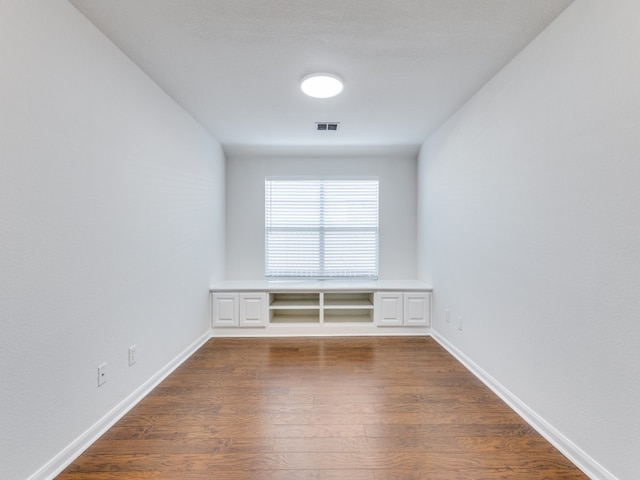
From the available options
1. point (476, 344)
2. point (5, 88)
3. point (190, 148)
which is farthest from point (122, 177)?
point (476, 344)

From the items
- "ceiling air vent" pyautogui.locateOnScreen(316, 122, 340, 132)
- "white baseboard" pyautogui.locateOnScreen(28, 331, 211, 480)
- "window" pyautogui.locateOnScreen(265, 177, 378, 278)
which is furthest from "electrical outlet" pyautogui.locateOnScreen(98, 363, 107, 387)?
"ceiling air vent" pyautogui.locateOnScreen(316, 122, 340, 132)

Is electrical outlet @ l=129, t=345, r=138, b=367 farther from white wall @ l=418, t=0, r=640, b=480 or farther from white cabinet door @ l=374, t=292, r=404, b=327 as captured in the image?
white wall @ l=418, t=0, r=640, b=480

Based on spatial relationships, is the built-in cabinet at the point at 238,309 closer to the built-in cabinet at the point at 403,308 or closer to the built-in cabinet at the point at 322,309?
the built-in cabinet at the point at 322,309

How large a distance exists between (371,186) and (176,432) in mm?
3547

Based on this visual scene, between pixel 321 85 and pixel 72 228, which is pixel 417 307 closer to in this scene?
pixel 321 85

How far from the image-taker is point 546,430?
180 cm

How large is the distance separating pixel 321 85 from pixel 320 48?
0.40 metres

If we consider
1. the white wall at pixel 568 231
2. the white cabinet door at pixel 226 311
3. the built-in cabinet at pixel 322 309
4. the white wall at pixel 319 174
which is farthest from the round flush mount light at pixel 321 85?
the white cabinet door at pixel 226 311

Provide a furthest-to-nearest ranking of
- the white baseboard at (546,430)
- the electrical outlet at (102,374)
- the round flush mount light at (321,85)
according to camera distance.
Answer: the round flush mount light at (321,85)
the electrical outlet at (102,374)
the white baseboard at (546,430)

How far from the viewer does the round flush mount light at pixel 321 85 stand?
7.54ft

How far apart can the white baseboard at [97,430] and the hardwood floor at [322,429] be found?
45 mm

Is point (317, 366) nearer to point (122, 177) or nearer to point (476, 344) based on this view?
point (476, 344)

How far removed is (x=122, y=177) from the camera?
2.07 m

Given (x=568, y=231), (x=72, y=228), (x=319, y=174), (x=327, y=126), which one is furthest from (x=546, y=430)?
(x=319, y=174)
